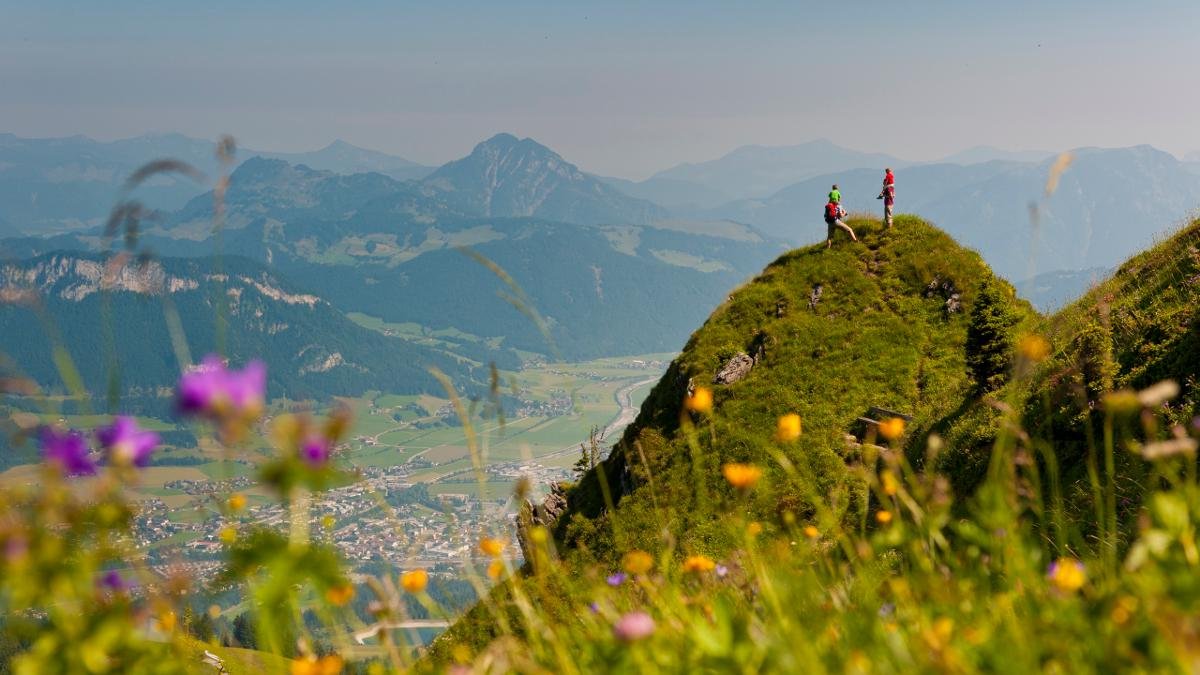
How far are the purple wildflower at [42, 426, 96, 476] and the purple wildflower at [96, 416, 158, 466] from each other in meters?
0.07

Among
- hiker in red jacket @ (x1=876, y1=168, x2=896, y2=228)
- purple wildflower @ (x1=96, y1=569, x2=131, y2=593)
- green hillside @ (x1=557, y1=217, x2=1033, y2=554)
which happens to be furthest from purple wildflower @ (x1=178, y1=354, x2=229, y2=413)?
hiker in red jacket @ (x1=876, y1=168, x2=896, y2=228)

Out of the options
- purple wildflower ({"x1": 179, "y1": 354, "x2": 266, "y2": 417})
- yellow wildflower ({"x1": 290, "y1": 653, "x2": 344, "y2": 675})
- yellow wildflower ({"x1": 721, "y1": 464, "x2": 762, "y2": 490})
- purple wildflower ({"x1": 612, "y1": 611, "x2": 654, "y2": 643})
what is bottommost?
yellow wildflower ({"x1": 290, "y1": 653, "x2": 344, "y2": 675})

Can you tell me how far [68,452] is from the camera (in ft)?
9.17

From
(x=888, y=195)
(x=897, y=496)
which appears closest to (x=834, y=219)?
(x=888, y=195)

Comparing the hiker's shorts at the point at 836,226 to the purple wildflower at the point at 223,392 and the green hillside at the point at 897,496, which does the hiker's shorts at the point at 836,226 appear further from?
the purple wildflower at the point at 223,392

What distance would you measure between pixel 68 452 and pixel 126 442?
0.17 metres

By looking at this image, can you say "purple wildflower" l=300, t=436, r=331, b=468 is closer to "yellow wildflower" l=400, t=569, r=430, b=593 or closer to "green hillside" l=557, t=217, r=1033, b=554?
"yellow wildflower" l=400, t=569, r=430, b=593

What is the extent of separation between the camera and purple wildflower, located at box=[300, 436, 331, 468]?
2605 mm

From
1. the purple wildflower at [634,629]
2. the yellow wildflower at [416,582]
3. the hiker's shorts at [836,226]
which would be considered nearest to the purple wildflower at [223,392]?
the purple wildflower at [634,629]

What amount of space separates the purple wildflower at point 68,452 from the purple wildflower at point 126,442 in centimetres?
7

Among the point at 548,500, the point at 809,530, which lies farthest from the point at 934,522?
the point at 548,500

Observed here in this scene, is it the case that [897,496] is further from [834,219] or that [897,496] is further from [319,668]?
[834,219]

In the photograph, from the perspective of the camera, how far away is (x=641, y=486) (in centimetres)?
2706

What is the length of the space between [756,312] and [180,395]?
31657mm
